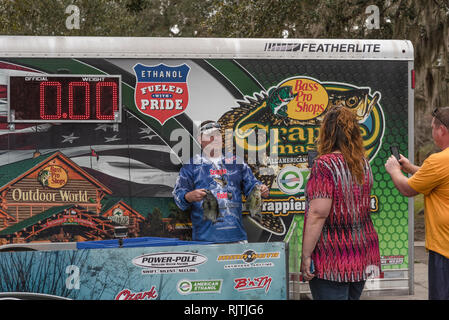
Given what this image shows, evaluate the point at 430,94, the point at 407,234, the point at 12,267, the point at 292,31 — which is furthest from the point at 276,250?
the point at 292,31

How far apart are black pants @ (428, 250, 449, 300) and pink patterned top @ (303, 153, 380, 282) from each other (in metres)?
0.59

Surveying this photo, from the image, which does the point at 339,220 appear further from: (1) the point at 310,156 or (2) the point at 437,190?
(1) the point at 310,156

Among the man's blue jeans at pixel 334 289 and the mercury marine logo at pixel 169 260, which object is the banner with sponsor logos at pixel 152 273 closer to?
the mercury marine logo at pixel 169 260

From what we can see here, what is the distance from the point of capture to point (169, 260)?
4020 millimetres

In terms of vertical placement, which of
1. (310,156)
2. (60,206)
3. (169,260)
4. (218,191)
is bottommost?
(169,260)

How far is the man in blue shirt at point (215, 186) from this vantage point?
5277mm

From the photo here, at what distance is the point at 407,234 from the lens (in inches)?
228

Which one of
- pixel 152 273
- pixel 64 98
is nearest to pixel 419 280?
pixel 152 273

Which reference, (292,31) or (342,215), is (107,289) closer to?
(342,215)

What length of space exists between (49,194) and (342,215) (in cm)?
307

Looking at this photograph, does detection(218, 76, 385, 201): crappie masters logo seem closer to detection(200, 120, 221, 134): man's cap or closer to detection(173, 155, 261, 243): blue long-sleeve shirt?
detection(200, 120, 221, 134): man's cap

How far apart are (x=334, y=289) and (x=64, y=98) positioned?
3273 millimetres

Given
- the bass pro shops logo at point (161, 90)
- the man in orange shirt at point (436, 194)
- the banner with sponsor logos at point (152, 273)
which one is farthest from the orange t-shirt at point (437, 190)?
the bass pro shops logo at point (161, 90)

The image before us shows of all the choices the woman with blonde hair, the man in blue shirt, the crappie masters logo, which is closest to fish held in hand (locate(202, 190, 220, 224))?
the man in blue shirt
